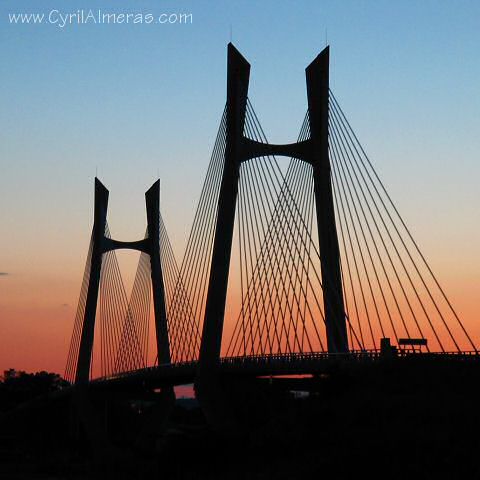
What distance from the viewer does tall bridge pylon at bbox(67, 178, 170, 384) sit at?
256 ft

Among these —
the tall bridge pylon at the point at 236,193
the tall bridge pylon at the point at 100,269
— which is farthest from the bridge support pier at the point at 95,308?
the tall bridge pylon at the point at 236,193

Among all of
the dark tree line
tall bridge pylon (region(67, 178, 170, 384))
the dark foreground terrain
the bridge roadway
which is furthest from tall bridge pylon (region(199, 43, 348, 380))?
the dark tree line

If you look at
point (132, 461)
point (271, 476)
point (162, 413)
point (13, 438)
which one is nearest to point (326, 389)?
point (271, 476)

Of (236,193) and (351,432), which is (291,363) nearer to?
(236,193)

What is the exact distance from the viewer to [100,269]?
264ft

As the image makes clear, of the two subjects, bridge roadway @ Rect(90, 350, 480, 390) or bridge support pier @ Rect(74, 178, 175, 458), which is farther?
bridge support pier @ Rect(74, 178, 175, 458)

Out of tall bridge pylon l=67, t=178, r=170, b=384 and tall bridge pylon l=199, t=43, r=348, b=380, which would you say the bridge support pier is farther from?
tall bridge pylon l=199, t=43, r=348, b=380

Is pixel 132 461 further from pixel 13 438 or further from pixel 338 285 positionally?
pixel 13 438

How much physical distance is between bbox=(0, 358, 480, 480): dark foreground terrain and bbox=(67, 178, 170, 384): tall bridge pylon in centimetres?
1487

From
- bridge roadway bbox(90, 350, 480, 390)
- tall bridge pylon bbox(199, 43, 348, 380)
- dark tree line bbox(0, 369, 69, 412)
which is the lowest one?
bridge roadway bbox(90, 350, 480, 390)

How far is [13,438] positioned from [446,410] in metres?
71.7

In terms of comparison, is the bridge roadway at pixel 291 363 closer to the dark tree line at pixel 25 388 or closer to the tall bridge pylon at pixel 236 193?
the tall bridge pylon at pixel 236 193

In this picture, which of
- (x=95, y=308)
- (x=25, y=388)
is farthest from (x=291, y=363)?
(x=25, y=388)

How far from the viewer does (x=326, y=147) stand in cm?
5400
